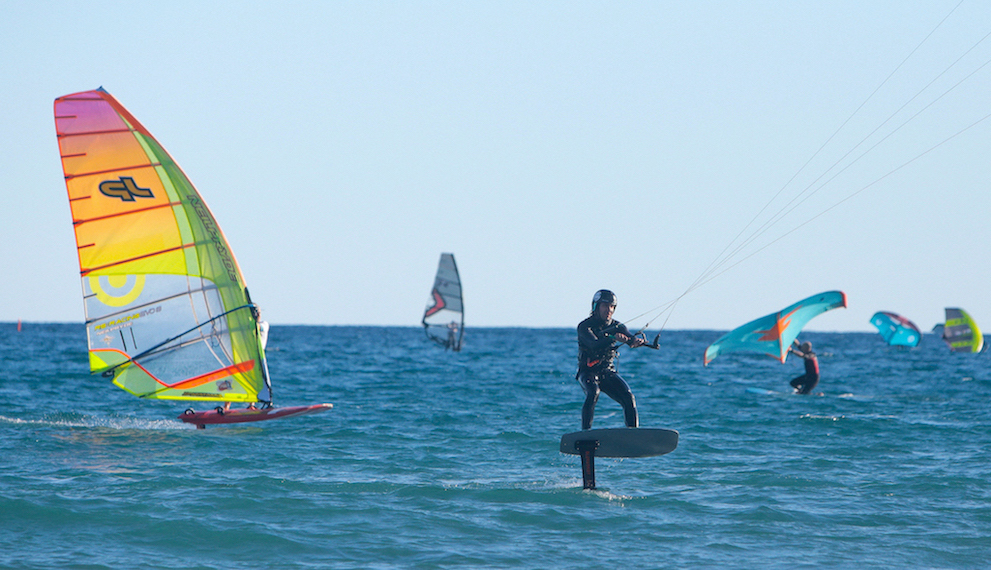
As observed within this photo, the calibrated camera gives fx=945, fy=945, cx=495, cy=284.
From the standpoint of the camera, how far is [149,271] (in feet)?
55.7

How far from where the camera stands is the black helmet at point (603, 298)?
11.2 meters

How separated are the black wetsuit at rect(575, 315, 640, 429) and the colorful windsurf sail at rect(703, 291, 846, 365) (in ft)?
47.3

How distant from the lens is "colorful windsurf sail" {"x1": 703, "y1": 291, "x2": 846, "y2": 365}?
83.6ft

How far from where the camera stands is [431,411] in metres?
22.9

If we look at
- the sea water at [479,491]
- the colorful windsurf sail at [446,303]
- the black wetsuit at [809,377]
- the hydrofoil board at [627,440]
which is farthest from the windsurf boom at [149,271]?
the colorful windsurf sail at [446,303]

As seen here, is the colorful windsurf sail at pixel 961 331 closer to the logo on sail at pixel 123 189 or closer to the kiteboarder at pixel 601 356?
the kiteboarder at pixel 601 356

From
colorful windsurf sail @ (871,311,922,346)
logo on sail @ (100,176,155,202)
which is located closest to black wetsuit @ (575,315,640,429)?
logo on sail @ (100,176,155,202)

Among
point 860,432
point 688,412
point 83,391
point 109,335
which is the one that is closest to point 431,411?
point 688,412

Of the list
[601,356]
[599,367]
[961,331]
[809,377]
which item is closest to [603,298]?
[601,356]

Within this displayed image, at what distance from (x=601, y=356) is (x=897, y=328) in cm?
5789

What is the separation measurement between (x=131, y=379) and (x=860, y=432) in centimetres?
1424

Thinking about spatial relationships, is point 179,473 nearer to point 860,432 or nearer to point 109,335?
point 109,335

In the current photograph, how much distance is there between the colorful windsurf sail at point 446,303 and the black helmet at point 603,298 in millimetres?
41343

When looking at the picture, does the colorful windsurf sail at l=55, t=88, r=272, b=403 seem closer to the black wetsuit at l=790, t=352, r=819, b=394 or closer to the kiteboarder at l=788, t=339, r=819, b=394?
the kiteboarder at l=788, t=339, r=819, b=394
